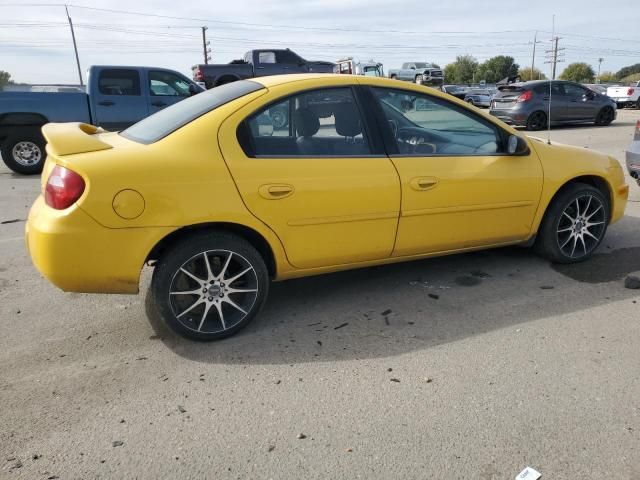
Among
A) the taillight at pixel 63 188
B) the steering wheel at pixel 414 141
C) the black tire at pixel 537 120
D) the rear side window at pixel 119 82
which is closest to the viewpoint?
the taillight at pixel 63 188

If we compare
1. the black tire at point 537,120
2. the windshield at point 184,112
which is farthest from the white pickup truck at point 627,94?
the windshield at point 184,112

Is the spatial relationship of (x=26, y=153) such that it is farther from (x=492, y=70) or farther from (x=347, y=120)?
(x=492, y=70)

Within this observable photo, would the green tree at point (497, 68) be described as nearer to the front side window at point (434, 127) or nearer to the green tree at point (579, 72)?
the green tree at point (579, 72)

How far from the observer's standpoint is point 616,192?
4676 millimetres

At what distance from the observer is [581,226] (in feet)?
14.9

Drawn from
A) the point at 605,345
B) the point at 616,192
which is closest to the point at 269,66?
the point at 616,192

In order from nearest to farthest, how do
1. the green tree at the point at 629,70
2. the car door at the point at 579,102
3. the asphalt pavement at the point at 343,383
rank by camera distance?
the asphalt pavement at the point at 343,383 < the car door at the point at 579,102 < the green tree at the point at 629,70

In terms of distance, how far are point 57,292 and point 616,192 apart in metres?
4.85

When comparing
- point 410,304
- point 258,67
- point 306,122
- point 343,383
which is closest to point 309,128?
point 306,122

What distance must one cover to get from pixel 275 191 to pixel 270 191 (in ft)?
0.11

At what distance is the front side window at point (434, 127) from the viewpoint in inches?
149

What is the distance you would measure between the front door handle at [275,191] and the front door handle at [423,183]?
0.90 m

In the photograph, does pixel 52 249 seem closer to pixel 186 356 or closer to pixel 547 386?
pixel 186 356

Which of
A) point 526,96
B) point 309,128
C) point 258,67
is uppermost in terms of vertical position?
point 258,67
